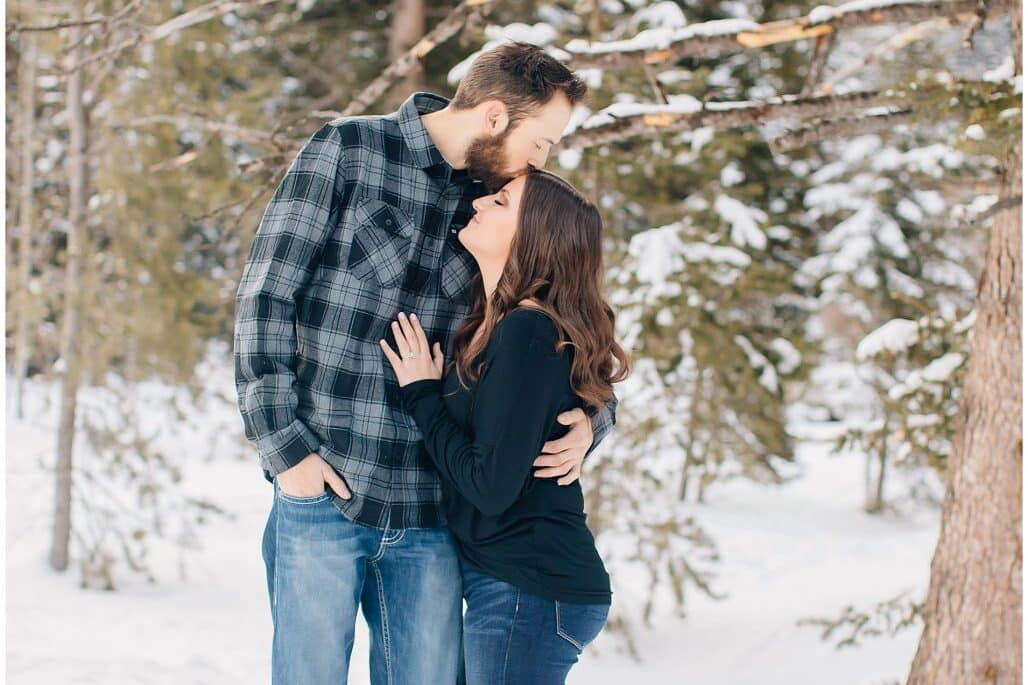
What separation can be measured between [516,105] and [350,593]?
1178 mm

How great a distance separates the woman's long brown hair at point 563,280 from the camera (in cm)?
219

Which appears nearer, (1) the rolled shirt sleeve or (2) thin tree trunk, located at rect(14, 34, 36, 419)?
(1) the rolled shirt sleeve

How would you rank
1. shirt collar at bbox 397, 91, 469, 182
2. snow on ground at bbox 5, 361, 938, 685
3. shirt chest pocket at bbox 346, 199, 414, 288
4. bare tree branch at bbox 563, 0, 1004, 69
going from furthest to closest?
snow on ground at bbox 5, 361, 938, 685 < bare tree branch at bbox 563, 0, 1004, 69 < shirt collar at bbox 397, 91, 469, 182 < shirt chest pocket at bbox 346, 199, 414, 288

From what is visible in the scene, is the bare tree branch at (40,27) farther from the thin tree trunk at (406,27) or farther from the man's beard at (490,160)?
the thin tree trunk at (406,27)

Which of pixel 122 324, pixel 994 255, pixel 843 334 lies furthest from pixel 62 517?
pixel 843 334

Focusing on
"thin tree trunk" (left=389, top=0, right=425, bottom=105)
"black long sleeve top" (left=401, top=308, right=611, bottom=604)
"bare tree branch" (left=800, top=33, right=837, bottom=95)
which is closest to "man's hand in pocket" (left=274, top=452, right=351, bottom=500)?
"black long sleeve top" (left=401, top=308, right=611, bottom=604)

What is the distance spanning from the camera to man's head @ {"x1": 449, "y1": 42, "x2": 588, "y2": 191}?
230 cm

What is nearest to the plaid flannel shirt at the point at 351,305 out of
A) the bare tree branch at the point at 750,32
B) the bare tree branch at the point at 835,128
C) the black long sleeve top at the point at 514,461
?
the black long sleeve top at the point at 514,461

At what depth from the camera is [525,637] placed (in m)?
2.12

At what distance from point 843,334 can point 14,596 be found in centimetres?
936

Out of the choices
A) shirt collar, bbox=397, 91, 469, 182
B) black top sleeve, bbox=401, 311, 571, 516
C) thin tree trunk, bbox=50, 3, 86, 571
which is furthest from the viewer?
thin tree trunk, bbox=50, 3, 86, 571

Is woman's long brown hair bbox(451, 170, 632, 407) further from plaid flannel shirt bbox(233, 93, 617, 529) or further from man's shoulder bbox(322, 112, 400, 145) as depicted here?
man's shoulder bbox(322, 112, 400, 145)

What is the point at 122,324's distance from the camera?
23.2 feet

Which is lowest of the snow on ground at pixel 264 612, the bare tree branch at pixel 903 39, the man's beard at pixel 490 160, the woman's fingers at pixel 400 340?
the snow on ground at pixel 264 612
